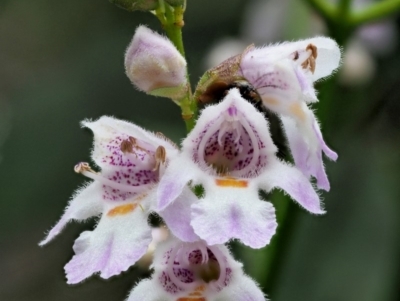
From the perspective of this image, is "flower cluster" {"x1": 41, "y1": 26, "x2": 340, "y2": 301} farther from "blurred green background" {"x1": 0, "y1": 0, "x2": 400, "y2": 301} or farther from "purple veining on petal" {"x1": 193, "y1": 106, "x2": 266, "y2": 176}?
"blurred green background" {"x1": 0, "y1": 0, "x2": 400, "y2": 301}

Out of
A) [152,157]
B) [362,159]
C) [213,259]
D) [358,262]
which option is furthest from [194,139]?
[362,159]

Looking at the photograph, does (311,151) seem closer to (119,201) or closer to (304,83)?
(304,83)

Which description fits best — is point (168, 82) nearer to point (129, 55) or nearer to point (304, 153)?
point (129, 55)

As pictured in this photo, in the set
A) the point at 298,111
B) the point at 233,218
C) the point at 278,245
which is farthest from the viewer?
the point at 278,245

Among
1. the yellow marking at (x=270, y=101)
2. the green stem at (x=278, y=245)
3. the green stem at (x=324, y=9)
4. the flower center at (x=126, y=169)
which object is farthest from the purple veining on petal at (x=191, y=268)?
the green stem at (x=324, y=9)

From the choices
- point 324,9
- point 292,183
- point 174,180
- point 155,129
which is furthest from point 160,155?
point 155,129
